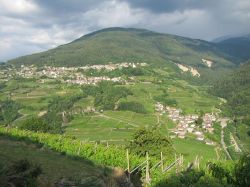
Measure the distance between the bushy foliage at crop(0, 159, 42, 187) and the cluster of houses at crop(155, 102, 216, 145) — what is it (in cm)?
8817

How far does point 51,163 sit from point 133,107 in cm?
10851

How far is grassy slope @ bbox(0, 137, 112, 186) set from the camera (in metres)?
24.2

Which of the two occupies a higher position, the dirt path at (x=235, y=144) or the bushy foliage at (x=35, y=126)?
the bushy foliage at (x=35, y=126)

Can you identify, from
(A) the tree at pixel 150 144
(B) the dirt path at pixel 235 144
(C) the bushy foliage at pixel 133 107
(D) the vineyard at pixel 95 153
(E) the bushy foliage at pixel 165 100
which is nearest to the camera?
(D) the vineyard at pixel 95 153

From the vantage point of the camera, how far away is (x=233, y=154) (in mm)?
88938

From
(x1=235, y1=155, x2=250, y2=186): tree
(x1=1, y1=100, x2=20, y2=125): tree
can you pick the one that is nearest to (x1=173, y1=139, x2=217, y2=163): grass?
(x1=1, y1=100, x2=20, y2=125): tree

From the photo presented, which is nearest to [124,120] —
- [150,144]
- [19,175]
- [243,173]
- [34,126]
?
[34,126]

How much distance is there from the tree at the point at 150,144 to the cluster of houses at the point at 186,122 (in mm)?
52228

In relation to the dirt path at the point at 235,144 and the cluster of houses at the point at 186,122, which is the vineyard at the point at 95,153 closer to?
the dirt path at the point at 235,144

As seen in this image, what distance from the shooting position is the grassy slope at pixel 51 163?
24.2 m

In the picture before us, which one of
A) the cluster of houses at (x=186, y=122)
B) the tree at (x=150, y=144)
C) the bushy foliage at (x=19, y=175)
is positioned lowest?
the cluster of houses at (x=186, y=122)

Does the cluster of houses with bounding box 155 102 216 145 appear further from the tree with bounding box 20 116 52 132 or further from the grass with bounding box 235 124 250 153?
the tree with bounding box 20 116 52 132

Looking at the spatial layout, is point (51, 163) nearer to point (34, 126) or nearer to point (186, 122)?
point (34, 126)

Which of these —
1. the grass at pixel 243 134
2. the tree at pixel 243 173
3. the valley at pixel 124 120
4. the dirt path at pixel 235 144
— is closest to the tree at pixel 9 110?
the valley at pixel 124 120
